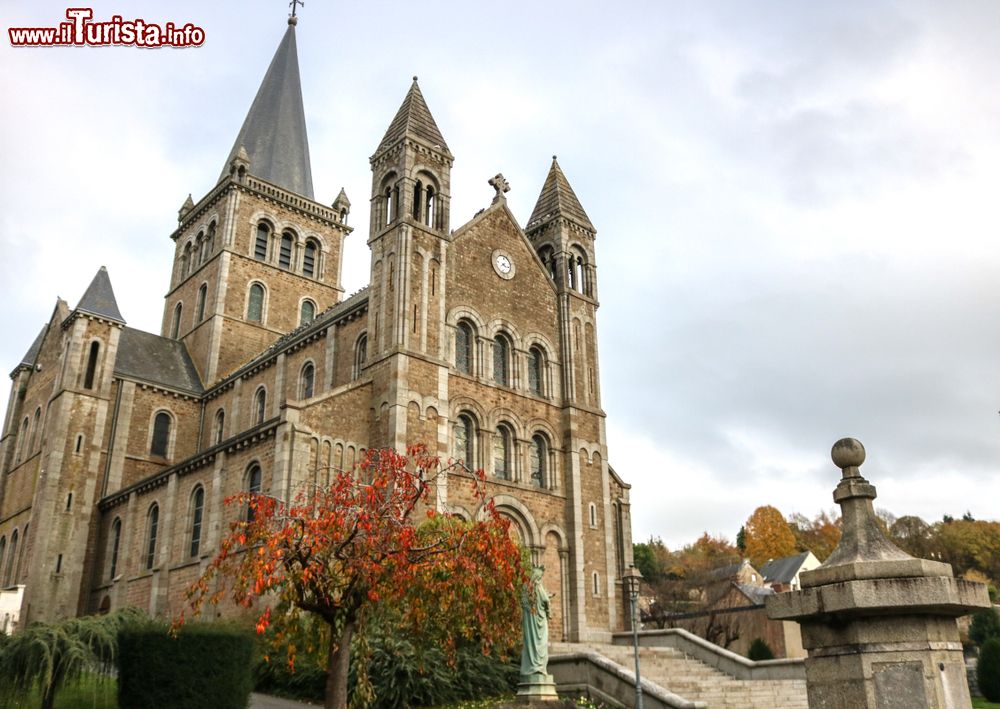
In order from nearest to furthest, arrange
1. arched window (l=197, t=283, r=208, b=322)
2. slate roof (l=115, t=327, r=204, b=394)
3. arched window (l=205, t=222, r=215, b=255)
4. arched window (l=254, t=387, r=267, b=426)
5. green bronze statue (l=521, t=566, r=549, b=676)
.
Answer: green bronze statue (l=521, t=566, r=549, b=676) < arched window (l=254, t=387, r=267, b=426) < slate roof (l=115, t=327, r=204, b=394) < arched window (l=197, t=283, r=208, b=322) < arched window (l=205, t=222, r=215, b=255)

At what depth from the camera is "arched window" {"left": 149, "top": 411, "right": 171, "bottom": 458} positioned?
37469 mm

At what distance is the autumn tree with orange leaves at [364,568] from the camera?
39.3 feet

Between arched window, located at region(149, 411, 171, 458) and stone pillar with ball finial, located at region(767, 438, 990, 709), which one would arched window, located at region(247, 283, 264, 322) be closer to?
arched window, located at region(149, 411, 171, 458)

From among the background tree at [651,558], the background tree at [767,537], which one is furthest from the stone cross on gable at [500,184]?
the background tree at [767,537]

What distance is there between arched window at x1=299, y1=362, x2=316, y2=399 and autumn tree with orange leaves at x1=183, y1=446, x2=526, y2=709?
18.5 metres

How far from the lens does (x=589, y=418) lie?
31484mm

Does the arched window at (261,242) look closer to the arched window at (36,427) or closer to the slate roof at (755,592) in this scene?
the arched window at (36,427)

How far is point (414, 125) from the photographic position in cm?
3000

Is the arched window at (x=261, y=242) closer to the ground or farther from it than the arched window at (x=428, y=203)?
farther from it

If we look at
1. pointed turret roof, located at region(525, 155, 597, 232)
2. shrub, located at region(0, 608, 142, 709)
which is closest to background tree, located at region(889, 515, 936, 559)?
pointed turret roof, located at region(525, 155, 597, 232)

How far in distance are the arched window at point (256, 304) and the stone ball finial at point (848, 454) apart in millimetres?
40463

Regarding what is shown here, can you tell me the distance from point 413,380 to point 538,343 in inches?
267

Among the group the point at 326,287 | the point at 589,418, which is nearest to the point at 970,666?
the point at 589,418

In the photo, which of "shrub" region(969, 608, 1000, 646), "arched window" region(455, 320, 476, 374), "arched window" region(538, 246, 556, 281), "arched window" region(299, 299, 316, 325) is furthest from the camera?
"arched window" region(299, 299, 316, 325)
